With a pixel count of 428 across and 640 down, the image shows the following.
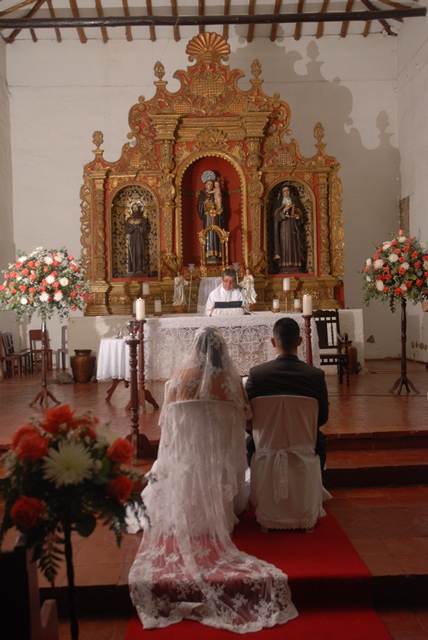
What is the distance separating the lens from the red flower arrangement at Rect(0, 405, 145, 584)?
228cm

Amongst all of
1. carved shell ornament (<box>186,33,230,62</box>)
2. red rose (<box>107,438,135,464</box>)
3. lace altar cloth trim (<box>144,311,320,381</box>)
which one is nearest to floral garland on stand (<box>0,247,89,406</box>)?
lace altar cloth trim (<box>144,311,320,381</box>)

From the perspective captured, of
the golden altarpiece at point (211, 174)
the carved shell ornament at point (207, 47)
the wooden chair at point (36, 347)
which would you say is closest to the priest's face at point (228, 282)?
the golden altarpiece at point (211, 174)

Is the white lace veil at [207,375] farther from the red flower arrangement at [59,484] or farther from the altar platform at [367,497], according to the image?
the red flower arrangement at [59,484]

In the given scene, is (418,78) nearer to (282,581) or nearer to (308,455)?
(308,455)

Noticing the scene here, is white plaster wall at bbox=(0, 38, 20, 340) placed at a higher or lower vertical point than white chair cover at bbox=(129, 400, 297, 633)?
higher

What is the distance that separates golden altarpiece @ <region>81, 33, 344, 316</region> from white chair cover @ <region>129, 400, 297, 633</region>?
765cm

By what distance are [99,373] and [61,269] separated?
4.87 ft

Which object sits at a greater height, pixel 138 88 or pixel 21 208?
pixel 138 88

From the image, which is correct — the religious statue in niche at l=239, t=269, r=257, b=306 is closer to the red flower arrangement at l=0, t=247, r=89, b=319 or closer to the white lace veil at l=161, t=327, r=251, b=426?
the red flower arrangement at l=0, t=247, r=89, b=319

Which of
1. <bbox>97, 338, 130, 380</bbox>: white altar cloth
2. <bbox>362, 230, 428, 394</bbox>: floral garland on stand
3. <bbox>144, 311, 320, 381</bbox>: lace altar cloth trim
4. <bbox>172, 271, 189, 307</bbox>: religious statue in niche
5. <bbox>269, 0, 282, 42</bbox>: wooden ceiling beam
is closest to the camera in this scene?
<bbox>362, 230, 428, 394</bbox>: floral garland on stand

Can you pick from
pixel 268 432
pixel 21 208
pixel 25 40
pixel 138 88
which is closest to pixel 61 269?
pixel 268 432

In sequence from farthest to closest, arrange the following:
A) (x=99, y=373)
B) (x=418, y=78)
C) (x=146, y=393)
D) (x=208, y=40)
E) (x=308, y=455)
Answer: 1. (x=418, y=78)
2. (x=208, y=40)
3. (x=99, y=373)
4. (x=146, y=393)
5. (x=308, y=455)

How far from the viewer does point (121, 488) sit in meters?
2.38

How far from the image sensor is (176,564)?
362 centimetres
